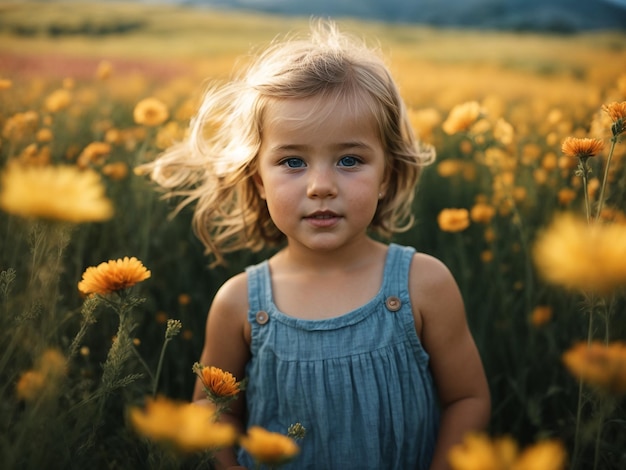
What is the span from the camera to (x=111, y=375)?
3.18 ft

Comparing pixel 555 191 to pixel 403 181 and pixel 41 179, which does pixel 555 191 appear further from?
pixel 41 179

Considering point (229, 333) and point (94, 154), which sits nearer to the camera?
point (229, 333)

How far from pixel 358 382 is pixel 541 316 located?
697mm

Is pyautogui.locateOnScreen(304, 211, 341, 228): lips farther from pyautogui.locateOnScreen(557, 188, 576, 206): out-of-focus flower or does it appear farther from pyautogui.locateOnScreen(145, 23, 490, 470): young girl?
pyautogui.locateOnScreen(557, 188, 576, 206): out-of-focus flower

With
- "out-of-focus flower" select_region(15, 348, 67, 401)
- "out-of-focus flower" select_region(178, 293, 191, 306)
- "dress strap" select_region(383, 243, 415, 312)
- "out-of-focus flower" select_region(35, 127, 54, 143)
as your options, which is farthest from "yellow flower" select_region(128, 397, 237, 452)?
"out-of-focus flower" select_region(35, 127, 54, 143)

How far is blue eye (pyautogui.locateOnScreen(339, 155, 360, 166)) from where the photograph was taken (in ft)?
4.41

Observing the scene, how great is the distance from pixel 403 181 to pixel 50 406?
3.57 ft

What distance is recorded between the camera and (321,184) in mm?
1271

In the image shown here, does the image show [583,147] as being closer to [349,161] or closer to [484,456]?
[349,161]

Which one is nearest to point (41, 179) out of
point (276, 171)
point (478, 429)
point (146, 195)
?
point (276, 171)

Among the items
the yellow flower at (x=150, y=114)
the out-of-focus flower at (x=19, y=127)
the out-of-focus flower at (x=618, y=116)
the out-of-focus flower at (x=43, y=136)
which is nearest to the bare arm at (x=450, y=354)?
the out-of-focus flower at (x=618, y=116)

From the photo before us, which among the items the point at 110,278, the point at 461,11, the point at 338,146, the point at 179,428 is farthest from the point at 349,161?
the point at 461,11

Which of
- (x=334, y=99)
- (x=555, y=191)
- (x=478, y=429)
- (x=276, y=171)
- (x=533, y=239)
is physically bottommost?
(x=478, y=429)

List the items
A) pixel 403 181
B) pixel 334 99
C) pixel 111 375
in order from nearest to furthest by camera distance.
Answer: pixel 111 375 → pixel 334 99 → pixel 403 181
